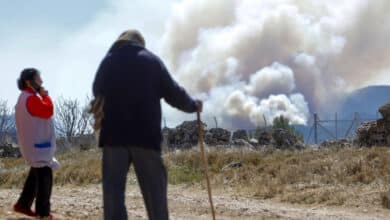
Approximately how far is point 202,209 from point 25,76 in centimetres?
288

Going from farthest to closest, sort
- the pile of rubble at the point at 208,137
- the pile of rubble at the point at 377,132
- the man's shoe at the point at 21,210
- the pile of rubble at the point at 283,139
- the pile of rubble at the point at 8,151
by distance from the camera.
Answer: the pile of rubble at the point at 8,151, the pile of rubble at the point at 208,137, the pile of rubble at the point at 283,139, the pile of rubble at the point at 377,132, the man's shoe at the point at 21,210

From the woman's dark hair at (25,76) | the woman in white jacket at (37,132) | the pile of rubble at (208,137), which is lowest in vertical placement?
the woman in white jacket at (37,132)

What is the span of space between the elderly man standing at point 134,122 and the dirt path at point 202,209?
2661mm

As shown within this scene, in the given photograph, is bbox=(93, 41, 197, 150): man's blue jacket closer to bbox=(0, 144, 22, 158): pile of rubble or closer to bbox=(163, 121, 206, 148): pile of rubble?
bbox=(163, 121, 206, 148): pile of rubble

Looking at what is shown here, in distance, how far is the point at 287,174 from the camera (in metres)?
10.8

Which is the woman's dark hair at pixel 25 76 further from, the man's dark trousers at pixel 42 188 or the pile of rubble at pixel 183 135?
the pile of rubble at pixel 183 135

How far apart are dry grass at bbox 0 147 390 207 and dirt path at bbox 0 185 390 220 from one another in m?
0.41

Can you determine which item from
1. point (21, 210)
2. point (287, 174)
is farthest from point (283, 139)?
point (21, 210)

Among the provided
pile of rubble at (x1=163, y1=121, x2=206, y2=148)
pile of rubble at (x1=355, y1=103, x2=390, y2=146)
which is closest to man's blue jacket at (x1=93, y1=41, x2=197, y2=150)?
pile of rubble at (x1=355, y1=103, x2=390, y2=146)

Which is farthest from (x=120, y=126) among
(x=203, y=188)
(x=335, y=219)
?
(x=203, y=188)

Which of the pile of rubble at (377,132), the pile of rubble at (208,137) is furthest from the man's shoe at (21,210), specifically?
the pile of rubble at (208,137)

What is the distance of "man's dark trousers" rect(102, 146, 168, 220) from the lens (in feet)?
13.9

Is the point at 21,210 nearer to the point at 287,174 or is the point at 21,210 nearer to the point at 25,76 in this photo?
the point at 25,76

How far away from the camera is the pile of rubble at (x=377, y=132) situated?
16047 mm
